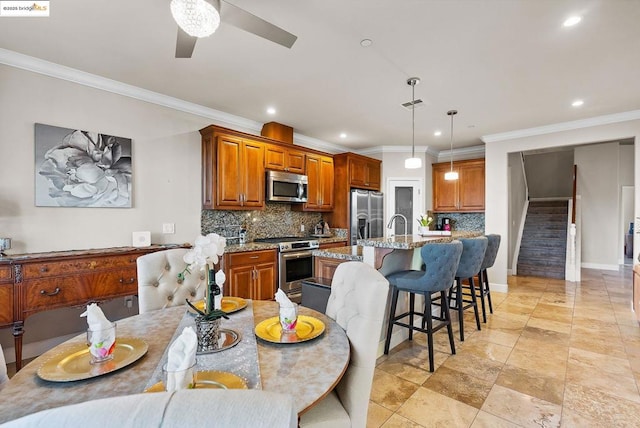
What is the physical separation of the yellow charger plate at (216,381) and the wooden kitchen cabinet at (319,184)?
396 centimetres

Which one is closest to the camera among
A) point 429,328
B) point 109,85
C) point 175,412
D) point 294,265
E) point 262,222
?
point 175,412

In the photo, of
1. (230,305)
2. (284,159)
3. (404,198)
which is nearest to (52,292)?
(230,305)

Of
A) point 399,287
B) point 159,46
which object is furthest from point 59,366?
point 159,46

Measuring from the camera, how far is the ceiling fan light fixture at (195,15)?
54.6 inches

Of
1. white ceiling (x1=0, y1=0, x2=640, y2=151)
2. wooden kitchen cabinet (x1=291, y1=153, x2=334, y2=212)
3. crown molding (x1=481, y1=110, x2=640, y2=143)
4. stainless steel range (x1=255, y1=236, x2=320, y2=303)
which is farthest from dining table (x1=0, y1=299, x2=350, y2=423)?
crown molding (x1=481, y1=110, x2=640, y2=143)

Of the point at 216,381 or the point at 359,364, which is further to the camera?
the point at 359,364

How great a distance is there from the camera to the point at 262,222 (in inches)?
181

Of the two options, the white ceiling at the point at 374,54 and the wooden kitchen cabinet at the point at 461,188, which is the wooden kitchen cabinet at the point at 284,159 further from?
the wooden kitchen cabinet at the point at 461,188

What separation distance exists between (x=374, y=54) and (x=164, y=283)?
7.92 ft

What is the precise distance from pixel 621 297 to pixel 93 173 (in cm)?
719

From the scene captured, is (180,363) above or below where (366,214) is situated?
below

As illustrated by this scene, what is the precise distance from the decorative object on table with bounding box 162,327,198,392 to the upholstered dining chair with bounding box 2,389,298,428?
39cm

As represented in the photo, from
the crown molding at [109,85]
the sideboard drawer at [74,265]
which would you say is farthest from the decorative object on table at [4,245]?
the crown molding at [109,85]

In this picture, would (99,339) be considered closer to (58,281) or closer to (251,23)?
(251,23)
